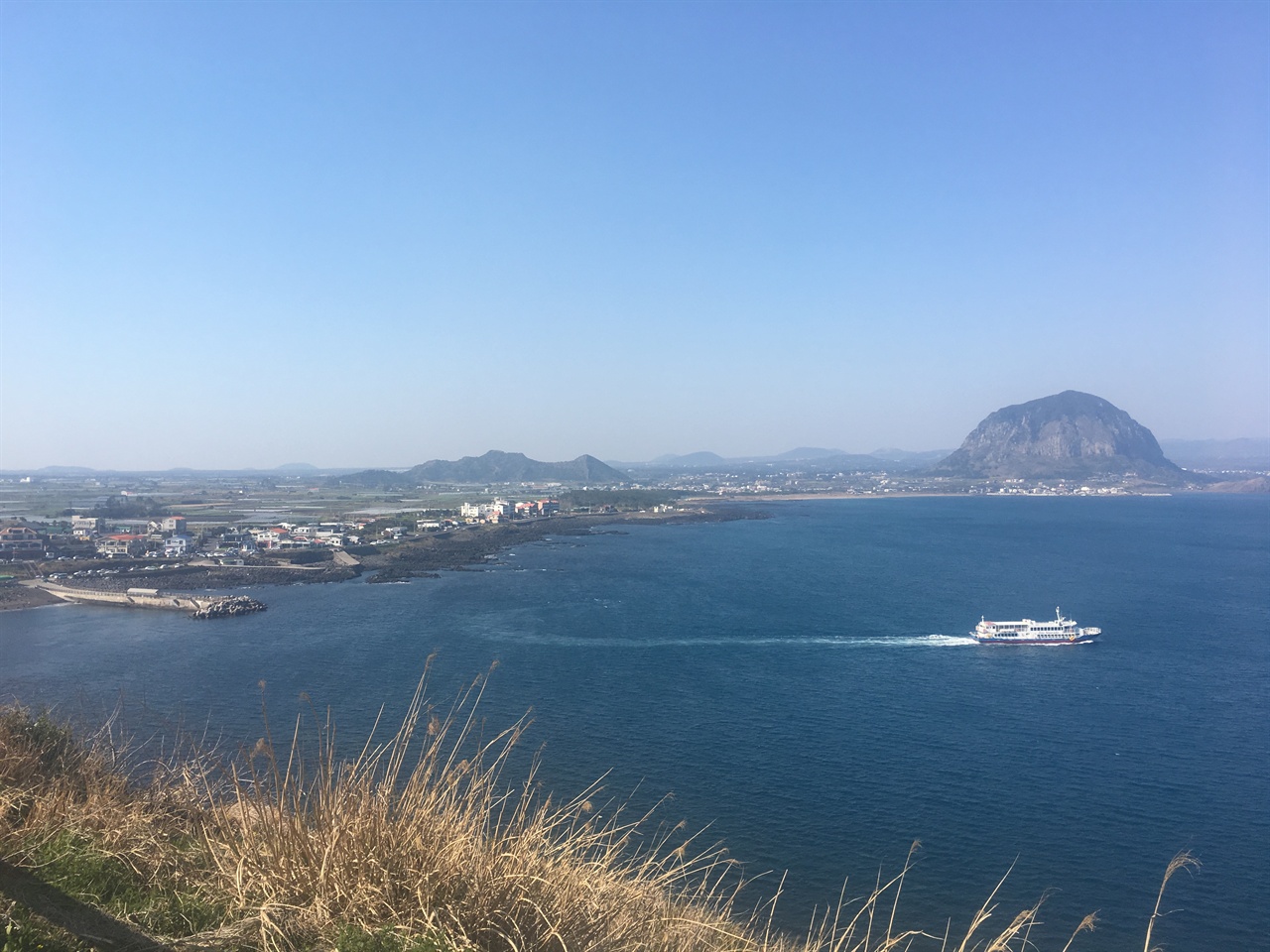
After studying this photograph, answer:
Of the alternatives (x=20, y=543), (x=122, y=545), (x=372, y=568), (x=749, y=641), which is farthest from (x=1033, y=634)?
(x=20, y=543)

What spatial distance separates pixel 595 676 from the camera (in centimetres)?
1447

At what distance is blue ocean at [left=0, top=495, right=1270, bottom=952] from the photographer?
8242 mm

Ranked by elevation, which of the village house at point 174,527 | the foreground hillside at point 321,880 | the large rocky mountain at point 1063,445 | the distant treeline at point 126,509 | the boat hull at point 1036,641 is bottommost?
the boat hull at point 1036,641

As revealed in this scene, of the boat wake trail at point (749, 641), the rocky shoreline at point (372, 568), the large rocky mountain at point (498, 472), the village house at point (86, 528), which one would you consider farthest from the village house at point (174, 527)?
the large rocky mountain at point (498, 472)

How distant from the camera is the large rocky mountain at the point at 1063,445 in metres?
97.4

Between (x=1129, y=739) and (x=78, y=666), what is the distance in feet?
60.7

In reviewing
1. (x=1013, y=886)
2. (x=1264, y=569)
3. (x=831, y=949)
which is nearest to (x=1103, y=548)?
(x=1264, y=569)

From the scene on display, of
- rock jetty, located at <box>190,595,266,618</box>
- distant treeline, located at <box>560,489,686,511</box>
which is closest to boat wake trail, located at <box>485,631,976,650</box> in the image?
rock jetty, located at <box>190,595,266,618</box>

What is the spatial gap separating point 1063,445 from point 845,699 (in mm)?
108214

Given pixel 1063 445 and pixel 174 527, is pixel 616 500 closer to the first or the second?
pixel 174 527

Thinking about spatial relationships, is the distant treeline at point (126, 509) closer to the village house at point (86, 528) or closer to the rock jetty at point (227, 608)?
the village house at point (86, 528)

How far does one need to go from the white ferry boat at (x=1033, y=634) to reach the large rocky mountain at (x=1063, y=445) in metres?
85.9

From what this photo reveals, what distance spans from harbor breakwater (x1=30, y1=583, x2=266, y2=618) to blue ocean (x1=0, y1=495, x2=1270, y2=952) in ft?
2.34

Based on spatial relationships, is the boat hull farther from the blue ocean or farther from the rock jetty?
the rock jetty
